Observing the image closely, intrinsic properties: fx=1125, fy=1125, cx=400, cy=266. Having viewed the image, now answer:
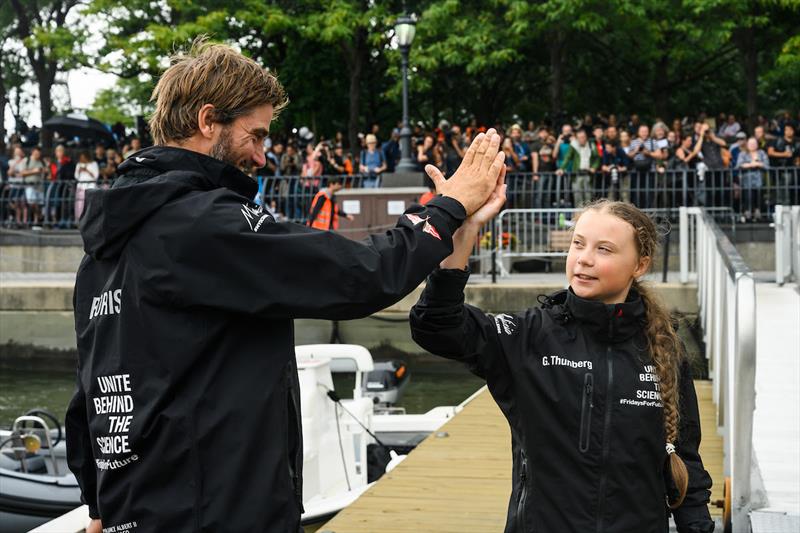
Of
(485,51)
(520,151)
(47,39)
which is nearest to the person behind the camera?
(520,151)

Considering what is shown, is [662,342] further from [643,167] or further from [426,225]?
[643,167]

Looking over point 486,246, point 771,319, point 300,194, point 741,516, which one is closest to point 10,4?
point 300,194

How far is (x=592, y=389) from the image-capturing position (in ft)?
10.3

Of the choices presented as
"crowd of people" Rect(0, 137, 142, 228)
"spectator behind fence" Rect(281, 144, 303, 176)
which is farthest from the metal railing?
"crowd of people" Rect(0, 137, 142, 228)

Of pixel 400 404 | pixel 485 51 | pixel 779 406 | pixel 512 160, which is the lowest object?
pixel 400 404

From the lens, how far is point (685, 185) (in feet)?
64.5

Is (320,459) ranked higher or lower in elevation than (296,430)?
lower

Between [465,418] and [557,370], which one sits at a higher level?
[557,370]

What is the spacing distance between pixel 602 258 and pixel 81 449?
5.06 ft

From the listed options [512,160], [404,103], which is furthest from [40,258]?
[512,160]

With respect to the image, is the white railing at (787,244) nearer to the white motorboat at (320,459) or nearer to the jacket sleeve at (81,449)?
the white motorboat at (320,459)

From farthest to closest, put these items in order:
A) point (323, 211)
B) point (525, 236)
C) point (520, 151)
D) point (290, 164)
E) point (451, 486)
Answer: point (290, 164) → point (520, 151) → point (525, 236) → point (323, 211) → point (451, 486)

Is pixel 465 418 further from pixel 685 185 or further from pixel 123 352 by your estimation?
pixel 685 185

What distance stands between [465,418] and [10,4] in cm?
3302
